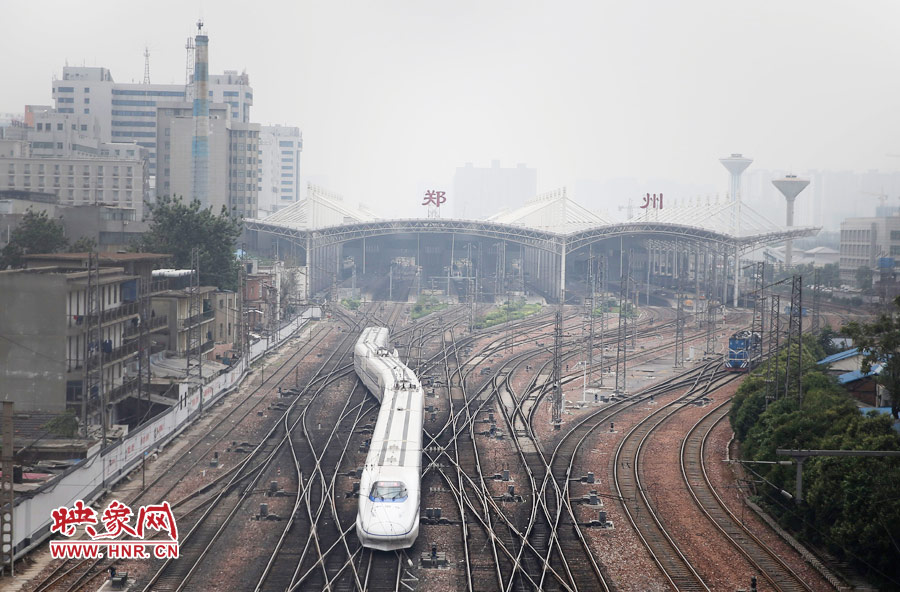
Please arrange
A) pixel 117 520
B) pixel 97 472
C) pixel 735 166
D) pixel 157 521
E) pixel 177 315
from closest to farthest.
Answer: pixel 117 520 < pixel 157 521 < pixel 97 472 < pixel 177 315 < pixel 735 166

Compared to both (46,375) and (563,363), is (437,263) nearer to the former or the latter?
(563,363)

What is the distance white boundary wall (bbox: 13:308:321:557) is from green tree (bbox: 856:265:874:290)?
62186mm

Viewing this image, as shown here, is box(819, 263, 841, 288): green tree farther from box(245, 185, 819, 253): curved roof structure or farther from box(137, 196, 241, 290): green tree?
box(137, 196, 241, 290): green tree

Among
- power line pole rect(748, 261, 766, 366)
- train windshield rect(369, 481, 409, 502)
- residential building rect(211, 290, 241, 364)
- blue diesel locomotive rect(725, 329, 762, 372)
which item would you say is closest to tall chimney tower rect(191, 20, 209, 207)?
residential building rect(211, 290, 241, 364)

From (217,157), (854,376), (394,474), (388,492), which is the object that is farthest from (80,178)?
(388,492)

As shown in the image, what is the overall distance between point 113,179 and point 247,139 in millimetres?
A: 13146

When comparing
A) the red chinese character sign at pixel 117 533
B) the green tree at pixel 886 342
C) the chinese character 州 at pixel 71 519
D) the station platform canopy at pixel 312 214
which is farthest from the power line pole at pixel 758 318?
the station platform canopy at pixel 312 214

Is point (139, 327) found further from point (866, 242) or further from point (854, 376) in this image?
point (866, 242)

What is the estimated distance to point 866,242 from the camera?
84812mm

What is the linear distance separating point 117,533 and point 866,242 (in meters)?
80.5

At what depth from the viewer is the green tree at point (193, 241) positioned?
1837 inches

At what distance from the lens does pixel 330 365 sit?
146 feet

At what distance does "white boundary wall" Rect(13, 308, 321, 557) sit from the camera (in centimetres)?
1878

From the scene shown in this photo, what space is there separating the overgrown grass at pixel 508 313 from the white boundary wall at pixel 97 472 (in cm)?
3048
